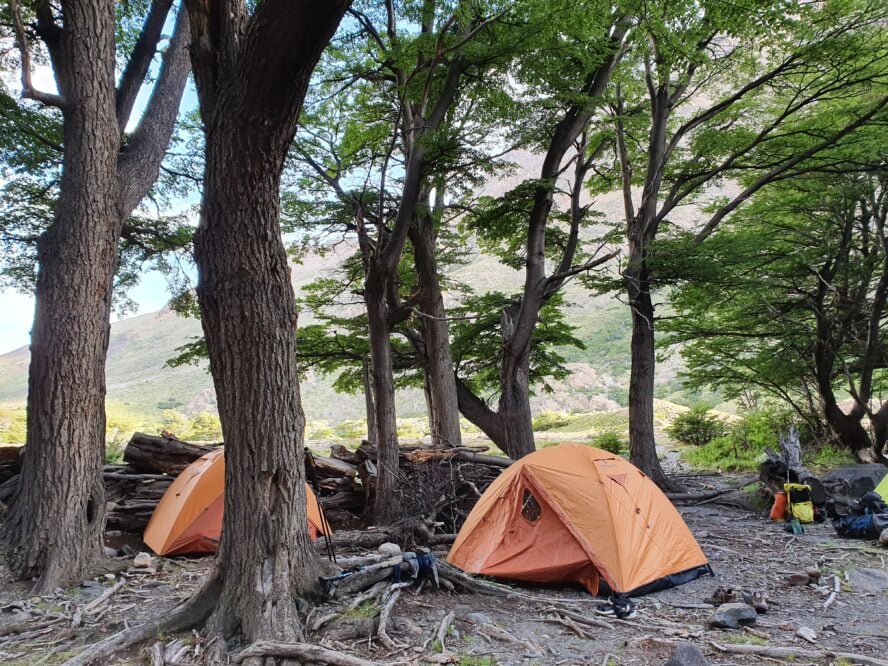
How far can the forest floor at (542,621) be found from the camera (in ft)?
12.3

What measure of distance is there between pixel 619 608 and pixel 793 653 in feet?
4.46

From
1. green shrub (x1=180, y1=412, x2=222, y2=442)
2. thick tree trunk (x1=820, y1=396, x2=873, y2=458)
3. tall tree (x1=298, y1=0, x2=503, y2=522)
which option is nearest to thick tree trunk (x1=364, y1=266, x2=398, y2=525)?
tall tree (x1=298, y1=0, x2=503, y2=522)

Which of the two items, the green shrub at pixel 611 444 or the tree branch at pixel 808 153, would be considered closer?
the tree branch at pixel 808 153

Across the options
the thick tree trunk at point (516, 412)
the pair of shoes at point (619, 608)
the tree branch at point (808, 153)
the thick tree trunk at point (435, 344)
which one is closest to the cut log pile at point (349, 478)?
the thick tree trunk at point (516, 412)

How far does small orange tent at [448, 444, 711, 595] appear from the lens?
546 cm

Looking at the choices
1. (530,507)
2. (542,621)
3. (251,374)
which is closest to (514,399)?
(530,507)

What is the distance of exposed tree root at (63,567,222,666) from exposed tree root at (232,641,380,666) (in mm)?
576

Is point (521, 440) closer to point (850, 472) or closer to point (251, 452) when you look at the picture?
point (850, 472)

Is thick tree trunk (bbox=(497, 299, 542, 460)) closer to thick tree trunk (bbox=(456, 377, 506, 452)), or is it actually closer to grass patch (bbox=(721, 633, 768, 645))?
thick tree trunk (bbox=(456, 377, 506, 452))

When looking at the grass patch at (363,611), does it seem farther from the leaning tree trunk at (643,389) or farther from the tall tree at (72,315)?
the leaning tree trunk at (643,389)

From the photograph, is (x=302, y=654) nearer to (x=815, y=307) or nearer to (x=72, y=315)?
(x=72, y=315)

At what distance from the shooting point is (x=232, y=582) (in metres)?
3.88

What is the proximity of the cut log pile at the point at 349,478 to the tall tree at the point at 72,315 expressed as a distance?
2428mm

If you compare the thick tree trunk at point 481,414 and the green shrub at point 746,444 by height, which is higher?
the thick tree trunk at point 481,414
